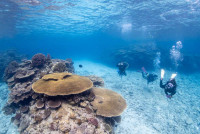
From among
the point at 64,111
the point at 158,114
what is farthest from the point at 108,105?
the point at 158,114

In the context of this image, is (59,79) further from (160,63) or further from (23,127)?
(160,63)

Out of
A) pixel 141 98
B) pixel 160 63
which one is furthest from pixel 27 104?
pixel 160 63

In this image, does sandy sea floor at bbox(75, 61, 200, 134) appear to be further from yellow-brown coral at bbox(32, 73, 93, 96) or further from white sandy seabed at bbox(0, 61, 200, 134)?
yellow-brown coral at bbox(32, 73, 93, 96)


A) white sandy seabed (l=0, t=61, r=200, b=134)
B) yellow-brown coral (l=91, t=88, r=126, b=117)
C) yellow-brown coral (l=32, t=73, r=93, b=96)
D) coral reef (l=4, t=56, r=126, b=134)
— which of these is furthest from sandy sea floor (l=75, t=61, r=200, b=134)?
yellow-brown coral (l=32, t=73, r=93, b=96)

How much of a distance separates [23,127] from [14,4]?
1986cm

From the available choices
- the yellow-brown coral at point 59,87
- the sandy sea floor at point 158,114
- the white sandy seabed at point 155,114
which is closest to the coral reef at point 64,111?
the yellow-brown coral at point 59,87

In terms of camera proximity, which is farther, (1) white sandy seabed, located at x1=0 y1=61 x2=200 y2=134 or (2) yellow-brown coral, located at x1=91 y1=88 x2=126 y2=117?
(1) white sandy seabed, located at x1=0 y1=61 x2=200 y2=134

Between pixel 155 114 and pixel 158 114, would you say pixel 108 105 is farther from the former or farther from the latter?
pixel 158 114

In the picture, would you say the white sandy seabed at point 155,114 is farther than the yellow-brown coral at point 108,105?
Yes

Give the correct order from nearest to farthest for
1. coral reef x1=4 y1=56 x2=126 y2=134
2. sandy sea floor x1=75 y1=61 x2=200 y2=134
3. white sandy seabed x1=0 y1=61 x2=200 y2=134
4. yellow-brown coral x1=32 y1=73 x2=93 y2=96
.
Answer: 1. coral reef x1=4 y1=56 x2=126 y2=134
2. yellow-brown coral x1=32 y1=73 x2=93 y2=96
3. white sandy seabed x1=0 y1=61 x2=200 y2=134
4. sandy sea floor x1=75 y1=61 x2=200 y2=134

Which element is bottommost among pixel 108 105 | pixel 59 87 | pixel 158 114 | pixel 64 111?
pixel 158 114

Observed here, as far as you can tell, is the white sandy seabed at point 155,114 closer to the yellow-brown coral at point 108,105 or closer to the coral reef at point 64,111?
the yellow-brown coral at point 108,105

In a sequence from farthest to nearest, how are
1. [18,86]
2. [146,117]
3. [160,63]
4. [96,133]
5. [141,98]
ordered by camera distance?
[160,63] < [141,98] < [146,117] < [18,86] < [96,133]

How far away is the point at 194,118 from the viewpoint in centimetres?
887
